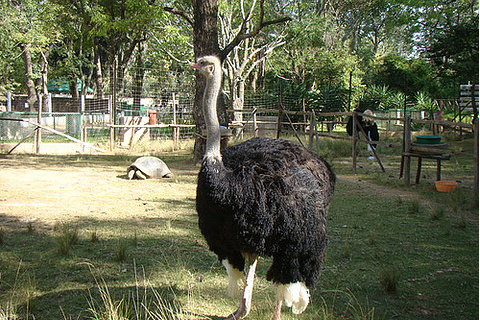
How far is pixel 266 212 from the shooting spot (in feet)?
9.98

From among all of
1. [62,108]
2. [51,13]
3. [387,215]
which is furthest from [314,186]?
[62,108]

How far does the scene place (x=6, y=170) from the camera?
33.3ft

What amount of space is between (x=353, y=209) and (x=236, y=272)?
12.3 ft

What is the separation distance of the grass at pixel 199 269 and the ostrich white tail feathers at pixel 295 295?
0.59 ft

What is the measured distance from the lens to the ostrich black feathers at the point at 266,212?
3014 millimetres

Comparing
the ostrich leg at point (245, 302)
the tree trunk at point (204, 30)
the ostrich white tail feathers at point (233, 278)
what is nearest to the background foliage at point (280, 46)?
the tree trunk at point (204, 30)

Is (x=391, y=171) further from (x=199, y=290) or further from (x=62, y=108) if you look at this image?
(x=62, y=108)

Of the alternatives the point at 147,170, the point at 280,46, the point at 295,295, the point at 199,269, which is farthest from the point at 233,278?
the point at 280,46

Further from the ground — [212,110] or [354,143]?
[212,110]

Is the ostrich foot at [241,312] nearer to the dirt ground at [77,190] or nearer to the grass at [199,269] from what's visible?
the grass at [199,269]

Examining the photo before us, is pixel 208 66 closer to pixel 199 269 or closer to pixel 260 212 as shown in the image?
pixel 260 212

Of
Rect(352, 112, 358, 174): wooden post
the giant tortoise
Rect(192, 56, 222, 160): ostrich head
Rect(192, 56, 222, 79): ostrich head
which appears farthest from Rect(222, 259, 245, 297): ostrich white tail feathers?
Rect(352, 112, 358, 174): wooden post

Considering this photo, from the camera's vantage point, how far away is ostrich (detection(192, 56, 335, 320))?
3020 mm

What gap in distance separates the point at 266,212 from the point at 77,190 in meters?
5.82
